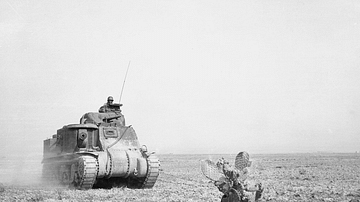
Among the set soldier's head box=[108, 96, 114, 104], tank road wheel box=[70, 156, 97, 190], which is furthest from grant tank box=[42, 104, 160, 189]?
soldier's head box=[108, 96, 114, 104]

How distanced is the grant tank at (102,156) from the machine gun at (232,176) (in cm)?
990

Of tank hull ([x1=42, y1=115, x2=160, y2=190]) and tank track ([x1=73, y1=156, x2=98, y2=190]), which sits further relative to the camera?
tank hull ([x1=42, y1=115, x2=160, y2=190])

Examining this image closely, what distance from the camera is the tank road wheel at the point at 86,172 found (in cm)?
1418

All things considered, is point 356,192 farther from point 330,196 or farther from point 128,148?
point 128,148

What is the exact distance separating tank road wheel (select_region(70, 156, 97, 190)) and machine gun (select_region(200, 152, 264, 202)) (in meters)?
9.89

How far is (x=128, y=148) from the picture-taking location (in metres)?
16.4

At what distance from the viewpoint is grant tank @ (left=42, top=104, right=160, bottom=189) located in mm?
14748

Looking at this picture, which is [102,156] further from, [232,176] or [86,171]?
[232,176]

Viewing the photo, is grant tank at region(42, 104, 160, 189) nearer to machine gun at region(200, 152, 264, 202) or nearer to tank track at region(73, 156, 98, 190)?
tank track at region(73, 156, 98, 190)

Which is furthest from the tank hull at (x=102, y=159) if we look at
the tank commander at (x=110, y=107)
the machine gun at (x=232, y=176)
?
the machine gun at (x=232, y=176)

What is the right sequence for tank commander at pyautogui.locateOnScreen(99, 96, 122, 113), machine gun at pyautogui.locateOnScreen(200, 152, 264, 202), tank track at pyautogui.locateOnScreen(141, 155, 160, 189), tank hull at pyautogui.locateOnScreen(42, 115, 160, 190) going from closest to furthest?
1. machine gun at pyautogui.locateOnScreen(200, 152, 264, 202)
2. tank hull at pyautogui.locateOnScreen(42, 115, 160, 190)
3. tank track at pyautogui.locateOnScreen(141, 155, 160, 189)
4. tank commander at pyautogui.locateOnScreen(99, 96, 122, 113)

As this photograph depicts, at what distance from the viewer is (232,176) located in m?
5.00

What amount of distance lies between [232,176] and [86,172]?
10.0m

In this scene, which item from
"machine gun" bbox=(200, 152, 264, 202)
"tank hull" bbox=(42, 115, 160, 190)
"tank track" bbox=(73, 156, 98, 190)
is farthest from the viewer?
"tank hull" bbox=(42, 115, 160, 190)
